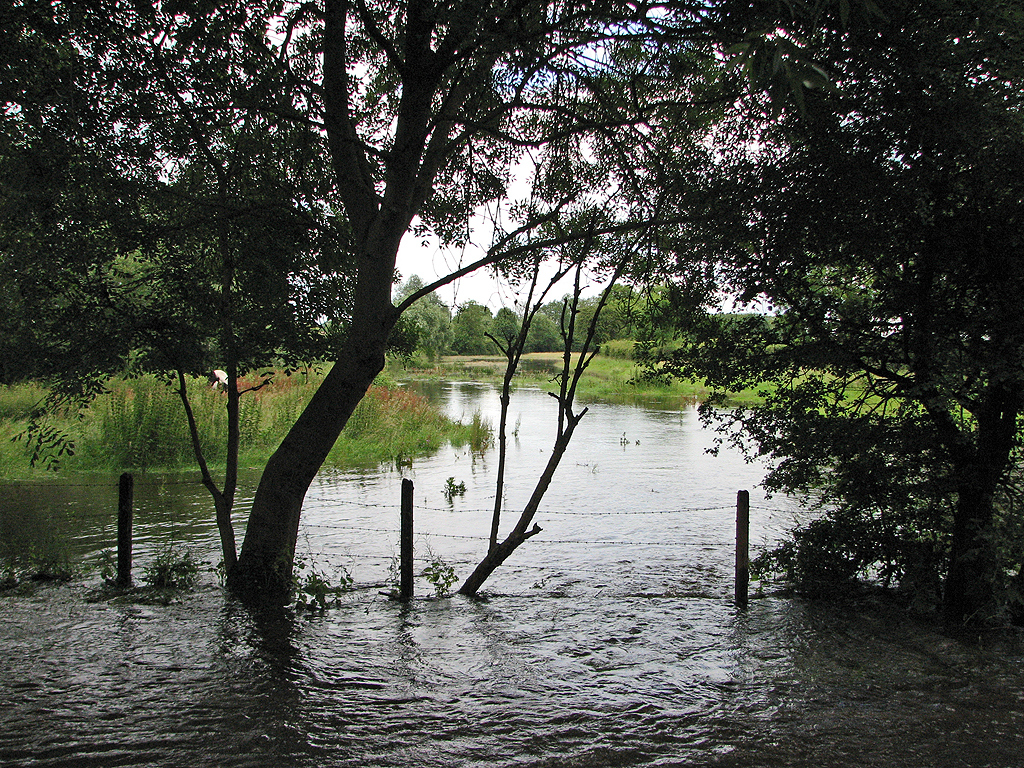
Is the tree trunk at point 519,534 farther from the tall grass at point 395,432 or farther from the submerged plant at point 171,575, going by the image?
the tall grass at point 395,432

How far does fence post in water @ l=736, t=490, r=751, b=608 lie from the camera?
7.20 m

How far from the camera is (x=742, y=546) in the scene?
24.2 ft

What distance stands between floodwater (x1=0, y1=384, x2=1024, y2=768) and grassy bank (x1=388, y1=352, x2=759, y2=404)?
2201 cm

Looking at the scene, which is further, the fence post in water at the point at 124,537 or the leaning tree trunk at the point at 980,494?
the fence post in water at the point at 124,537

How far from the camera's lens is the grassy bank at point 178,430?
1566cm

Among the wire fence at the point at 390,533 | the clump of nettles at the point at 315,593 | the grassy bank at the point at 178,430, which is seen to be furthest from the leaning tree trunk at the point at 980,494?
the grassy bank at the point at 178,430

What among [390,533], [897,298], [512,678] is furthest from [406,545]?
[897,298]

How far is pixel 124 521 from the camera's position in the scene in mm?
7391

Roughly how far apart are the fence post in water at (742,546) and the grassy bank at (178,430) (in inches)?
472

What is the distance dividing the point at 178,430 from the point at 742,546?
1345 centimetres

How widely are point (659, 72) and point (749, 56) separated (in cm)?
463

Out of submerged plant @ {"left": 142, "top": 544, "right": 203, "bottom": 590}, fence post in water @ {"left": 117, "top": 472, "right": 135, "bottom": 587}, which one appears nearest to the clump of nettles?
submerged plant @ {"left": 142, "top": 544, "right": 203, "bottom": 590}

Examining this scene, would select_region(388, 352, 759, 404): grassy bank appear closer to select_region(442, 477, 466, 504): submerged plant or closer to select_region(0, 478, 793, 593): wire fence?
select_region(442, 477, 466, 504): submerged plant

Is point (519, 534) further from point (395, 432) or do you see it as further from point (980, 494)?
point (395, 432)
